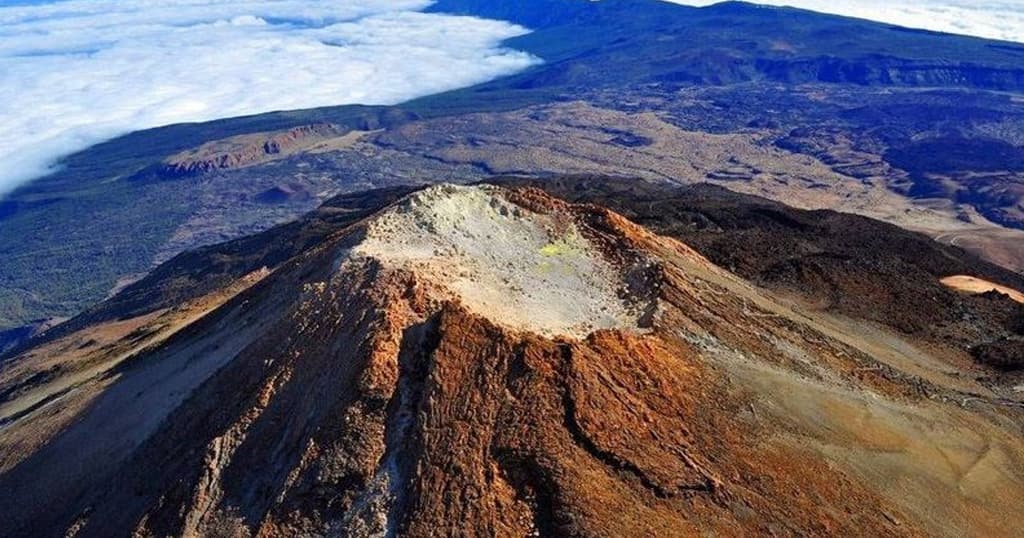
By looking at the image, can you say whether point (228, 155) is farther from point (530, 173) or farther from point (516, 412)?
point (516, 412)

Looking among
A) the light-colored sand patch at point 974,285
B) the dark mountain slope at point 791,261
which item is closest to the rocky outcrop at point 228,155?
the dark mountain slope at point 791,261

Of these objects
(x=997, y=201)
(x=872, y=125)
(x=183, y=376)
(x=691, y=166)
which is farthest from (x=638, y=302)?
(x=872, y=125)

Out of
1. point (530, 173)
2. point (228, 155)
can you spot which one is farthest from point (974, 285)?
point (228, 155)

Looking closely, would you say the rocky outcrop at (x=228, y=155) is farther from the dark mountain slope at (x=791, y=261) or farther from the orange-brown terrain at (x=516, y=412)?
the orange-brown terrain at (x=516, y=412)

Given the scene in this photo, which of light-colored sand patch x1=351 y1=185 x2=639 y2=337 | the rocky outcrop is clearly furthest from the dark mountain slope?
the rocky outcrop

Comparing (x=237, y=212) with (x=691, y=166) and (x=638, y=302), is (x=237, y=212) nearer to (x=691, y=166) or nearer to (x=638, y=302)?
(x=691, y=166)
